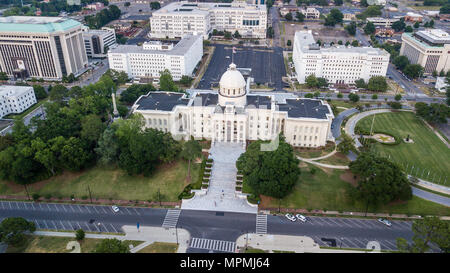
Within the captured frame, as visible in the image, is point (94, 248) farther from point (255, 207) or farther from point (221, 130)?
point (221, 130)

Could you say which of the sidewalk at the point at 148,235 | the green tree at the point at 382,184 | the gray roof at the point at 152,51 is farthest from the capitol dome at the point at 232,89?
the gray roof at the point at 152,51

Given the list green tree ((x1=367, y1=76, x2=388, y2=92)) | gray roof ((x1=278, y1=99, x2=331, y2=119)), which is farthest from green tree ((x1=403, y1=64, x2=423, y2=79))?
gray roof ((x1=278, y1=99, x2=331, y2=119))

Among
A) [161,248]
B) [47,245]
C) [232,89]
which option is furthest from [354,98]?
[47,245]

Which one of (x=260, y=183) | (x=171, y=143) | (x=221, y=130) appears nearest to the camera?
(x=260, y=183)

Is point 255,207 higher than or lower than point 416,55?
lower

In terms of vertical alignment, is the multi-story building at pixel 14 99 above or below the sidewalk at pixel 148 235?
above

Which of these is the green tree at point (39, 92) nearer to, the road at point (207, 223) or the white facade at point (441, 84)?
the road at point (207, 223)

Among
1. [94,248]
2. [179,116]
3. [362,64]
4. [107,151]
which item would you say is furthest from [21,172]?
[362,64]
